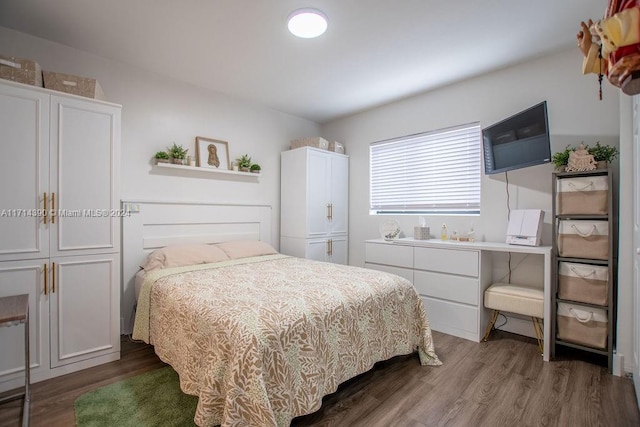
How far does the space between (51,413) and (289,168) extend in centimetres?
327

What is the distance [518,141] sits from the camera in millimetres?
2771

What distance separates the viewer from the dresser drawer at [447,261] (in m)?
2.95

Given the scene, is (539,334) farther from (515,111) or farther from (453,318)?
(515,111)

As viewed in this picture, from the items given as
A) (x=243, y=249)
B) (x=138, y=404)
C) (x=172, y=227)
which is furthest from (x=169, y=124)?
(x=138, y=404)

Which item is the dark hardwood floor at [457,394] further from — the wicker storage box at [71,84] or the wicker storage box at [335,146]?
the wicker storage box at [335,146]

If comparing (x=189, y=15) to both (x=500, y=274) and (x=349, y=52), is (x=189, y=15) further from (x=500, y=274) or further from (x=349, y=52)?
(x=500, y=274)

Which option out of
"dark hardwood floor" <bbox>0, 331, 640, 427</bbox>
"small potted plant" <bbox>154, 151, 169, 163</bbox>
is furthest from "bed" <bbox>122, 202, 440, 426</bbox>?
"small potted plant" <bbox>154, 151, 169, 163</bbox>

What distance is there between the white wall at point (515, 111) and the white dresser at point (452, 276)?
0.38 meters

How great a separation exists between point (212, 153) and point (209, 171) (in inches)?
9.5

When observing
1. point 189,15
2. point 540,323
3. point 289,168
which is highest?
point 189,15

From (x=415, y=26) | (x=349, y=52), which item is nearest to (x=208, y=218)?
(x=349, y=52)

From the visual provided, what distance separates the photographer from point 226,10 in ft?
7.27

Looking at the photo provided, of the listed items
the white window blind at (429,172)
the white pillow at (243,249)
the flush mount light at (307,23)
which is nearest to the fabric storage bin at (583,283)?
the white window blind at (429,172)

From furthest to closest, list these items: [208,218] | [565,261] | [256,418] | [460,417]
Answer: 1. [208,218]
2. [565,261]
3. [460,417]
4. [256,418]
